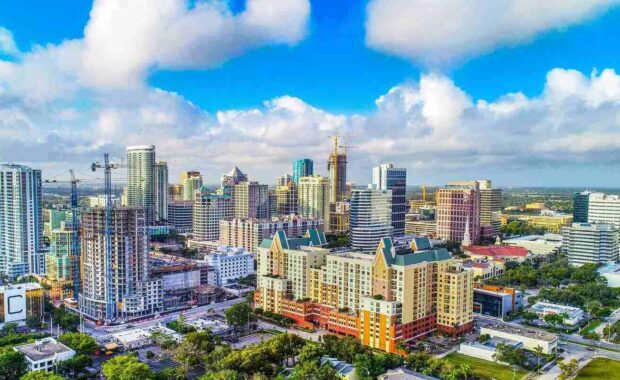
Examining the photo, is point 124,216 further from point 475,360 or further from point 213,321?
point 475,360

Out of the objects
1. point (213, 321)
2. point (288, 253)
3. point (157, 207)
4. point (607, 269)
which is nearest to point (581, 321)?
point (607, 269)

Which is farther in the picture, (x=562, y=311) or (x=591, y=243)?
(x=591, y=243)

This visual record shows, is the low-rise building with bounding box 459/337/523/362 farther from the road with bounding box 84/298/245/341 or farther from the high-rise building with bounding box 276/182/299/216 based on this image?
the high-rise building with bounding box 276/182/299/216

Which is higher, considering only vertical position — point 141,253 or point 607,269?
point 141,253

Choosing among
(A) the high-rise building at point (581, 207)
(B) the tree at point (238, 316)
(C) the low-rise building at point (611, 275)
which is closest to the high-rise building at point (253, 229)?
(B) the tree at point (238, 316)

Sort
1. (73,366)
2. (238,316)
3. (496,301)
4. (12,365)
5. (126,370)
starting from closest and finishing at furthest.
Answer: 1. (126,370)
2. (12,365)
3. (73,366)
4. (238,316)
5. (496,301)

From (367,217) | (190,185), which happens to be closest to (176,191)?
(190,185)

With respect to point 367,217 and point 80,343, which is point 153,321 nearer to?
point 80,343
